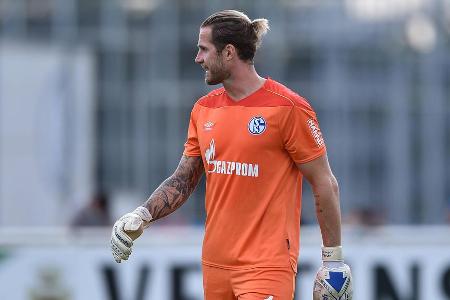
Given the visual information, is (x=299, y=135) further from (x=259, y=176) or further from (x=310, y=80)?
(x=310, y=80)

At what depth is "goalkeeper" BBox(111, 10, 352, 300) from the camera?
606cm

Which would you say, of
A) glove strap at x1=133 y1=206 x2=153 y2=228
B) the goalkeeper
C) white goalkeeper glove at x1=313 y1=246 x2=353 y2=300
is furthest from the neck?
white goalkeeper glove at x1=313 y1=246 x2=353 y2=300

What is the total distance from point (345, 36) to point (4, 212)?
34.5 ft

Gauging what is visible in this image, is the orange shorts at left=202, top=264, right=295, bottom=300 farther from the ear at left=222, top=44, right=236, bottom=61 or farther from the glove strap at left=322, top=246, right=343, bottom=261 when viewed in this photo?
the ear at left=222, top=44, right=236, bottom=61

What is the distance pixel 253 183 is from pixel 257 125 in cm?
28

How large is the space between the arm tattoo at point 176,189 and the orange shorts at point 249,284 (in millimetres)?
399

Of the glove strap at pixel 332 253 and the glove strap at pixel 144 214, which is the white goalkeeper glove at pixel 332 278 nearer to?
the glove strap at pixel 332 253

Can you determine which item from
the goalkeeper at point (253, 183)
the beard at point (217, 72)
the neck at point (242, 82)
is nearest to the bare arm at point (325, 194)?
the goalkeeper at point (253, 183)

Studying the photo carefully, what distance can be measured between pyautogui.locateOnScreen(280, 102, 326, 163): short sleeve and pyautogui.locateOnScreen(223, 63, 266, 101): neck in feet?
0.88

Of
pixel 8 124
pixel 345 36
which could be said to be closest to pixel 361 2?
pixel 345 36

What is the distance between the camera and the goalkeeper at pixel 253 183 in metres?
6.06

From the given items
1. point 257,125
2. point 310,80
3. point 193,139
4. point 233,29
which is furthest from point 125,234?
point 310,80

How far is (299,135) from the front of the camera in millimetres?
6035

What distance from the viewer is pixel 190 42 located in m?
30.3
